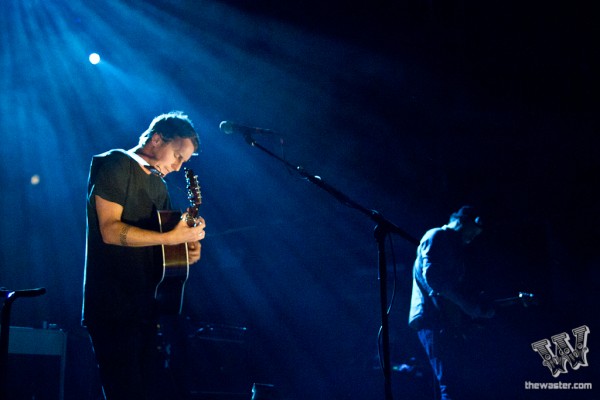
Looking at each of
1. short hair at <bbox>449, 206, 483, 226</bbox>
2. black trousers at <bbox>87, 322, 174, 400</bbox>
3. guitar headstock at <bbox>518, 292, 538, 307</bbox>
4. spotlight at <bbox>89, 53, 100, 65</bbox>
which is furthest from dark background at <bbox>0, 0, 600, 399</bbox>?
black trousers at <bbox>87, 322, 174, 400</bbox>

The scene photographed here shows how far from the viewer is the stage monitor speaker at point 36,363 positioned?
5.38 m

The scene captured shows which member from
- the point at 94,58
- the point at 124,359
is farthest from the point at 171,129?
the point at 94,58

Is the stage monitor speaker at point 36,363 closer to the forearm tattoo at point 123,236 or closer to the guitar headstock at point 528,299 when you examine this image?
the forearm tattoo at point 123,236

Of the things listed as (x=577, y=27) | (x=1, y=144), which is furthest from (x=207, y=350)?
(x=577, y=27)

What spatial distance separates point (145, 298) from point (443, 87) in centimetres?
540

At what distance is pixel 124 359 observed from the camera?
241 centimetres

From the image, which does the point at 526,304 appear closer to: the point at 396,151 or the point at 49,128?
the point at 396,151

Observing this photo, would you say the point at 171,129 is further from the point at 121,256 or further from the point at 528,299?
the point at 528,299

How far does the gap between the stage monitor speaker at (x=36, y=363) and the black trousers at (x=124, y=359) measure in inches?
135

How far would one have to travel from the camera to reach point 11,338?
5406 mm

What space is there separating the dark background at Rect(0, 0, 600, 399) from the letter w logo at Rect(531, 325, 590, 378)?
0.10 m

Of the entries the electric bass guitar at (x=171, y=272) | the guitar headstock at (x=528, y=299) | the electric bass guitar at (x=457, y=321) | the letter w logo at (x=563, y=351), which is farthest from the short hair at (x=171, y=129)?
the letter w logo at (x=563, y=351)

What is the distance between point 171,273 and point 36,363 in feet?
12.3

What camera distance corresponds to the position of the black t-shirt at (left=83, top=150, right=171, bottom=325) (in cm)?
248
